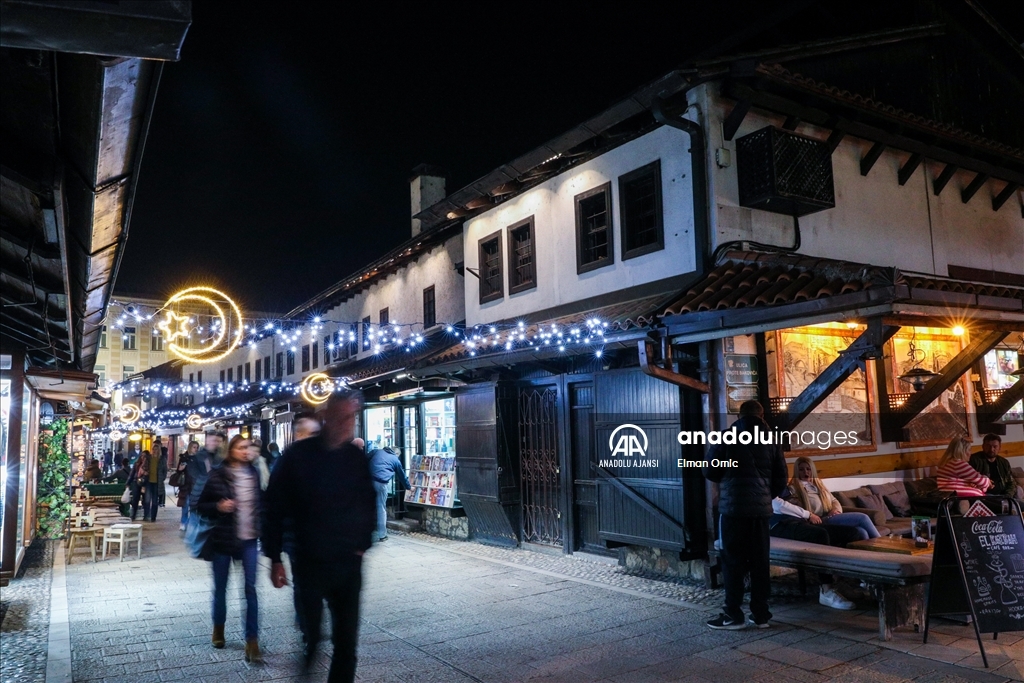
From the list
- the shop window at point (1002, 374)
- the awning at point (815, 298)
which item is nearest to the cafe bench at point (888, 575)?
the awning at point (815, 298)

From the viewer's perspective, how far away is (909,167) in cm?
1257

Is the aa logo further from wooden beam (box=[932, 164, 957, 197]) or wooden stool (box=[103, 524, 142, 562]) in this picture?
wooden stool (box=[103, 524, 142, 562])

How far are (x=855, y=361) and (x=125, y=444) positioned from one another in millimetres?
59678

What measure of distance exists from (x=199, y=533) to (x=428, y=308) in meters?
12.2

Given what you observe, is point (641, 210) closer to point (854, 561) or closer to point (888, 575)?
point (854, 561)

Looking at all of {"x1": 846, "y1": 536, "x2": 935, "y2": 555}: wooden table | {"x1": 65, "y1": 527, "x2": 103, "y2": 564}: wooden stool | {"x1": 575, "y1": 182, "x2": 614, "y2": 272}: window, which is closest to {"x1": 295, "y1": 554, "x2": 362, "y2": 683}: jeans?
{"x1": 846, "y1": 536, "x2": 935, "y2": 555}: wooden table

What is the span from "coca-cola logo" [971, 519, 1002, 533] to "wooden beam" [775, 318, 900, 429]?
1.76 metres

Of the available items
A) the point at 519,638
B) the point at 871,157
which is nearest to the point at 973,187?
the point at 871,157

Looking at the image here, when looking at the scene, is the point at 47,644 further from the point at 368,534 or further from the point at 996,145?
the point at 996,145

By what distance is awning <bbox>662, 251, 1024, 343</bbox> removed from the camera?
735cm

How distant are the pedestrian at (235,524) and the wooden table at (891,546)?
246 inches

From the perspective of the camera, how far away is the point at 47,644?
307 inches

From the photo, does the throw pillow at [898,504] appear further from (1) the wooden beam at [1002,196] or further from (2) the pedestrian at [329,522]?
(2) the pedestrian at [329,522]

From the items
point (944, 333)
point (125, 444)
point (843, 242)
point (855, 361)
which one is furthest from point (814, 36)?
point (125, 444)
